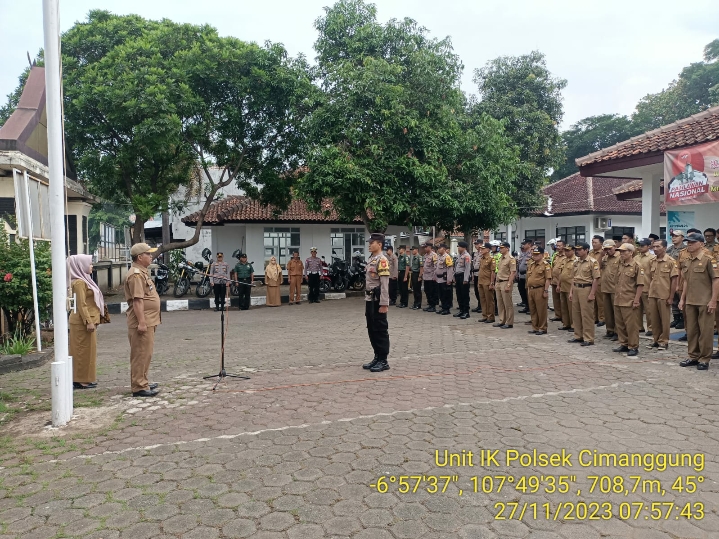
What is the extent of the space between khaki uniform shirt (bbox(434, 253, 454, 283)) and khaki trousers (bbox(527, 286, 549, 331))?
2.94 m

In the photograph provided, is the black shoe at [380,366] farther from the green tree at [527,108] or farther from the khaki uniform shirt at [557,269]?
the green tree at [527,108]

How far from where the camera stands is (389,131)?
14.1 metres

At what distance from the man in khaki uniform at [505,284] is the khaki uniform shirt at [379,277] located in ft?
14.0

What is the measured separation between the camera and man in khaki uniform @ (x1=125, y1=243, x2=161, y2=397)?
217 inches

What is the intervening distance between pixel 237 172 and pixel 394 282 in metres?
6.19

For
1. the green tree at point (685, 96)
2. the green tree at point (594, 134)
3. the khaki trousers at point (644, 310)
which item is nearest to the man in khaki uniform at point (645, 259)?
the khaki trousers at point (644, 310)

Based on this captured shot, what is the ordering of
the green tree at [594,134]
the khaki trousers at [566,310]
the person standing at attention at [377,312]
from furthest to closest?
the green tree at [594,134] → the khaki trousers at [566,310] → the person standing at attention at [377,312]

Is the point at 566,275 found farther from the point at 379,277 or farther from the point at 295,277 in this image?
the point at 295,277

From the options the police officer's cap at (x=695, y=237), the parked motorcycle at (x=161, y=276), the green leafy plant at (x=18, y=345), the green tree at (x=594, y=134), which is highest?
the green tree at (x=594, y=134)

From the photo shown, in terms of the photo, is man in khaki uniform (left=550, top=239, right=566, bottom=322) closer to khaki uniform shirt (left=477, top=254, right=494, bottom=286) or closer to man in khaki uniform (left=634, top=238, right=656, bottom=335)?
khaki uniform shirt (left=477, top=254, right=494, bottom=286)

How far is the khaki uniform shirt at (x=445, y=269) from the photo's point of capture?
12391 mm

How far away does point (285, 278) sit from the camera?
23766mm

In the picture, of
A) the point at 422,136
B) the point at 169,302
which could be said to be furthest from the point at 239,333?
the point at 422,136

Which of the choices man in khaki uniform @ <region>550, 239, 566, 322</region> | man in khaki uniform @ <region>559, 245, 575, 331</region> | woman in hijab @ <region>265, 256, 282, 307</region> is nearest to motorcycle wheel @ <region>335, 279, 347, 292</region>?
woman in hijab @ <region>265, 256, 282, 307</region>
